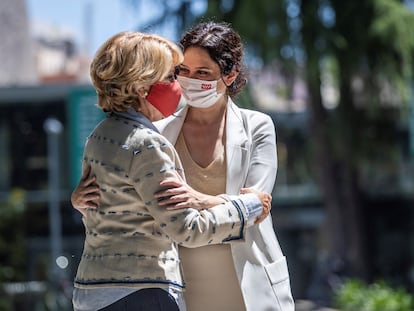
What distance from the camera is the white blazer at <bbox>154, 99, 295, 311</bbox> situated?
2471mm

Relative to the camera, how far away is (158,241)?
2234 millimetres

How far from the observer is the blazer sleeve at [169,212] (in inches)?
86.1

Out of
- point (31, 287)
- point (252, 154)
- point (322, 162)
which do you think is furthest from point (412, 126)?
point (252, 154)

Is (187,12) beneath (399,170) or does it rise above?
above

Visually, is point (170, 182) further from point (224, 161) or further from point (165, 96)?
point (224, 161)

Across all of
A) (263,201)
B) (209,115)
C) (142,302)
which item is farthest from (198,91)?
(142,302)

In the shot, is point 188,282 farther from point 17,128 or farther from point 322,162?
point 17,128

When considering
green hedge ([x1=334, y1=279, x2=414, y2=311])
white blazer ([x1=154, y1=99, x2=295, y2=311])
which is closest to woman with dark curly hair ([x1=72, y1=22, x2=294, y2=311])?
white blazer ([x1=154, y1=99, x2=295, y2=311])

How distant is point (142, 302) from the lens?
2.21m

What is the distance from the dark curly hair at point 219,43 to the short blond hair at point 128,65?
22 cm

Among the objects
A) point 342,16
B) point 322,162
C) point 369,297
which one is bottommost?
point 369,297

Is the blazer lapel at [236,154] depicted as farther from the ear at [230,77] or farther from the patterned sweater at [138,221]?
the patterned sweater at [138,221]

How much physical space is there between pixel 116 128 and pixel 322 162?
568 inches

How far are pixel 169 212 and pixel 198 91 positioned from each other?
52 centimetres
